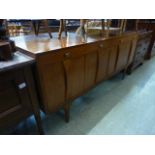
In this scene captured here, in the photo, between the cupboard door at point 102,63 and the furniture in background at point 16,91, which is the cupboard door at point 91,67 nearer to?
the cupboard door at point 102,63

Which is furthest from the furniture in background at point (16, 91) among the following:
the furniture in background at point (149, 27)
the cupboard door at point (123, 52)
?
the furniture in background at point (149, 27)

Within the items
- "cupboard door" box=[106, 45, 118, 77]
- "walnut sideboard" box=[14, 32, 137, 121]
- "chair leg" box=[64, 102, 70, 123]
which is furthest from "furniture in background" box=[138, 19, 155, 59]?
"chair leg" box=[64, 102, 70, 123]

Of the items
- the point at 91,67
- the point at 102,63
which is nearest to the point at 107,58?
the point at 102,63

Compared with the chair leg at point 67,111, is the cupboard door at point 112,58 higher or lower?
higher

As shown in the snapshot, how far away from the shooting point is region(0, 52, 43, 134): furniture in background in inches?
31.5

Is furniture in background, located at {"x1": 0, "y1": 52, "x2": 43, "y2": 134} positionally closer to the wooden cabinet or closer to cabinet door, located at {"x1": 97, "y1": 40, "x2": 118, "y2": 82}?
the wooden cabinet

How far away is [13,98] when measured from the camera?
89 centimetres

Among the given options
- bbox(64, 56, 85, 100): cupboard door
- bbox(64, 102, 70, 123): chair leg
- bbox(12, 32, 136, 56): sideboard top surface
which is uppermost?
bbox(12, 32, 136, 56): sideboard top surface

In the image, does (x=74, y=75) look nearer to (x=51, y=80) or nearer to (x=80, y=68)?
(x=80, y=68)

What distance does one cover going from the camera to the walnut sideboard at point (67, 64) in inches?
39.8

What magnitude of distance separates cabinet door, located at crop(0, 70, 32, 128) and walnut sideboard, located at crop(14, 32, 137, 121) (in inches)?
5.4

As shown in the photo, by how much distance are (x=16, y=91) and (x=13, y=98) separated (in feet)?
0.18
